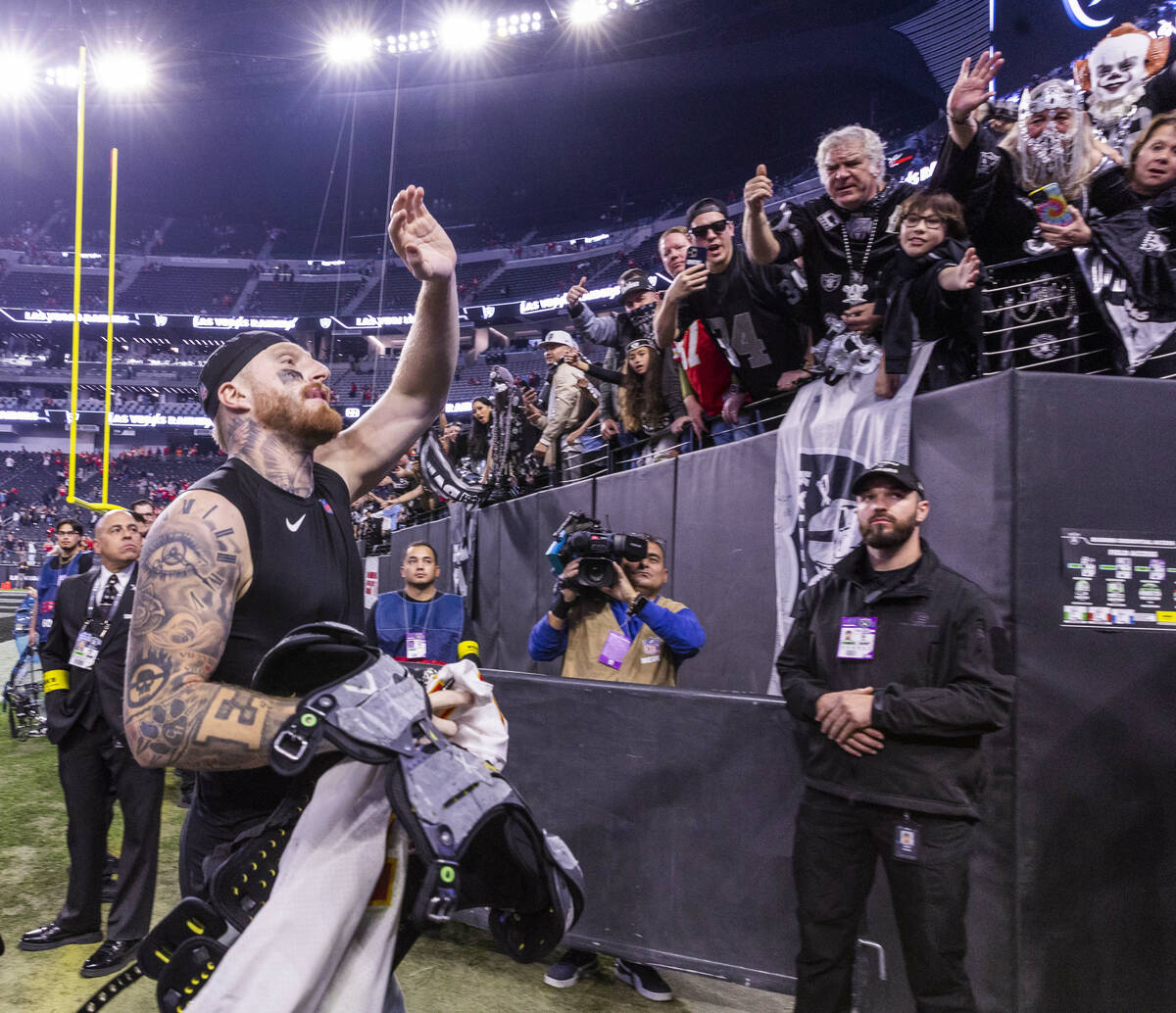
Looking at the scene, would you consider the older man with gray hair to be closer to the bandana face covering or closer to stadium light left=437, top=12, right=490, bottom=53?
the bandana face covering

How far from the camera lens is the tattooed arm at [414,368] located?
206cm

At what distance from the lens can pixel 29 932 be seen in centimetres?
415

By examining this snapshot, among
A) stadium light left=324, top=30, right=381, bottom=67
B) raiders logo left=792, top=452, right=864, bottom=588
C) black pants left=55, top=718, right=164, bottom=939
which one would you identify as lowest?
black pants left=55, top=718, right=164, bottom=939

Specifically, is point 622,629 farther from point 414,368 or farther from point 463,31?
point 463,31

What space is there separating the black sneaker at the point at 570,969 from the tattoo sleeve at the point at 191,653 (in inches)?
116

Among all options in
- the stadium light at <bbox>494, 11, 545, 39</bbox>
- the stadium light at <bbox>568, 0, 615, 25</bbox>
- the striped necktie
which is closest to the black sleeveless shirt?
the striped necktie

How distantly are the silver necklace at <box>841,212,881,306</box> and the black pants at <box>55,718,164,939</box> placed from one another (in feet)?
14.2

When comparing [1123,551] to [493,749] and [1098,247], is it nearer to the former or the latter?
[1098,247]

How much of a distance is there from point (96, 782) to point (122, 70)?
4221cm

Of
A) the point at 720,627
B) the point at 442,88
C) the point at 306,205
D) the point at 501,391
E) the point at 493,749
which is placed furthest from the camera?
the point at 306,205

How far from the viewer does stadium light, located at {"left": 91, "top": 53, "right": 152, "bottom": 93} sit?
3691 cm

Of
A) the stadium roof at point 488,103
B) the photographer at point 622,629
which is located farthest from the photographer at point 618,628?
the stadium roof at point 488,103

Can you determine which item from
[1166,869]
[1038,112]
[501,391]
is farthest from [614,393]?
[1166,869]

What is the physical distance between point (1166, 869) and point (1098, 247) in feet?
8.06
